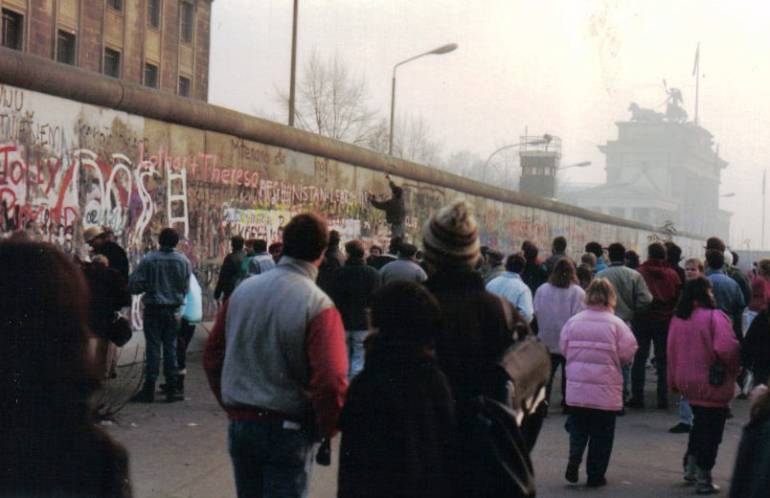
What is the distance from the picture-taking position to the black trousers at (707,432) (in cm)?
927

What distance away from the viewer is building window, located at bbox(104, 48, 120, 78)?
54156 millimetres

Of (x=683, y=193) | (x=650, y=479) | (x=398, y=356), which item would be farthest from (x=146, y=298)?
(x=683, y=193)

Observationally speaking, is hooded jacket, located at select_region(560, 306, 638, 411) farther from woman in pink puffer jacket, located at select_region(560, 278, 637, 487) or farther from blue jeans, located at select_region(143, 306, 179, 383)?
blue jeans, located at select_region(143, 306, 179, 383)

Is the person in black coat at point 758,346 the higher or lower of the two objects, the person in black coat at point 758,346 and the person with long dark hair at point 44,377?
the lower

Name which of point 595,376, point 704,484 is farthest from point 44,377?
point 704,484

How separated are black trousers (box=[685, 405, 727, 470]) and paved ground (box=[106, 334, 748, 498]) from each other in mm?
304

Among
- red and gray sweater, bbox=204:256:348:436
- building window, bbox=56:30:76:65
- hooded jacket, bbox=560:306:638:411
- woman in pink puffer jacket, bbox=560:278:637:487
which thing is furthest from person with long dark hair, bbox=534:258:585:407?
building window, bbox=56:30:76:65

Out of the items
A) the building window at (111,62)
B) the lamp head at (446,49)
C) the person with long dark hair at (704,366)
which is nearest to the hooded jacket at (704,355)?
the person with long dark hair at (704,366)

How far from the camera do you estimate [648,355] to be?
14.9 m

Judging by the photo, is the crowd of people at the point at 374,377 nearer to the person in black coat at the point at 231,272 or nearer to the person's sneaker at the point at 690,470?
the person's sneaker at the point at 690,470

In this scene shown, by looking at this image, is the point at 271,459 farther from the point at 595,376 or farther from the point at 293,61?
the point at 293,61

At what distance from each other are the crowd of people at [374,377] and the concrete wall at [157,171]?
11.8ft

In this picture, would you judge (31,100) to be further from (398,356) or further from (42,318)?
(42,318)

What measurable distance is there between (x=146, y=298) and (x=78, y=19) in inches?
1572
